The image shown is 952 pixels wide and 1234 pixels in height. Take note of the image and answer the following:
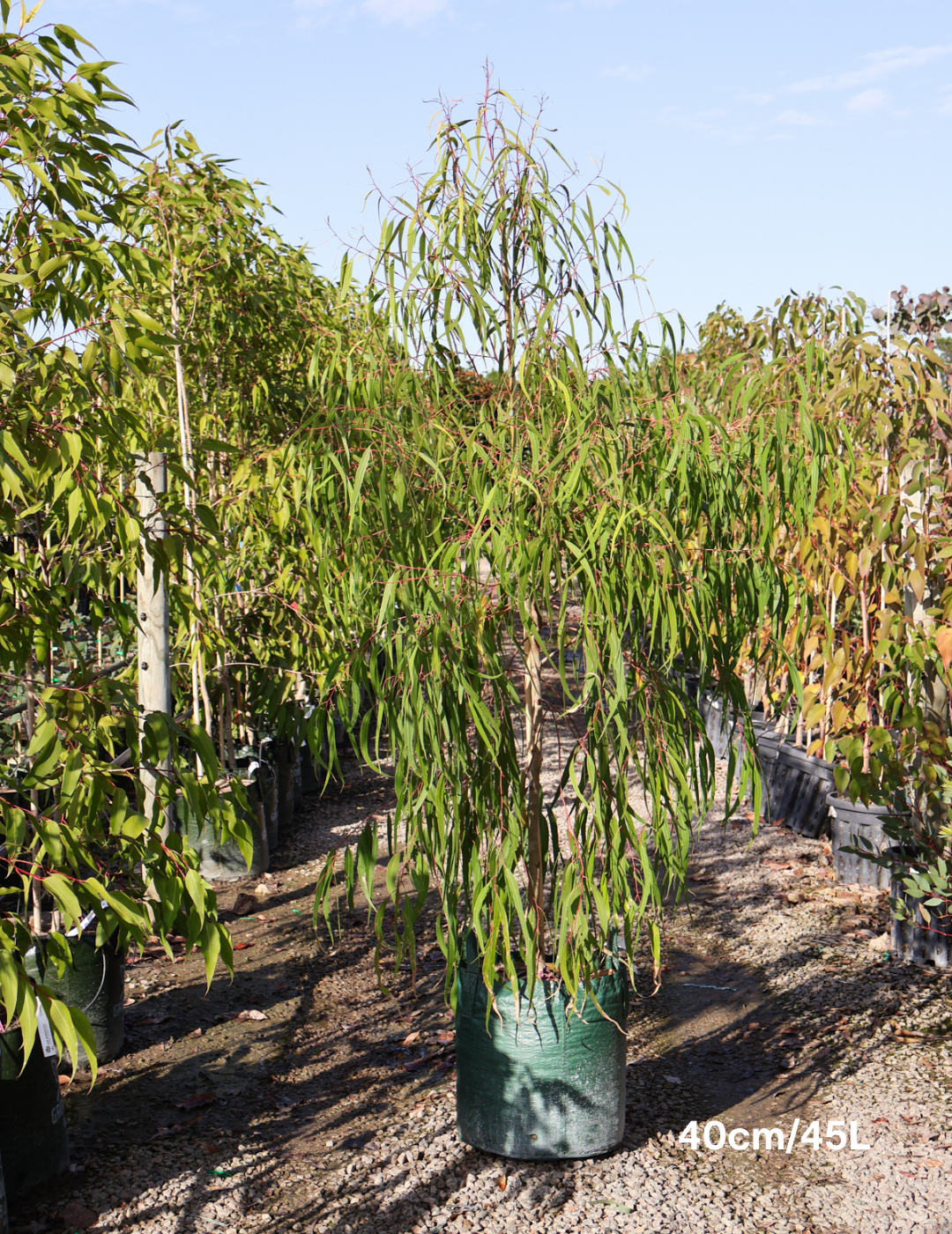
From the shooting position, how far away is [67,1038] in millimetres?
1464

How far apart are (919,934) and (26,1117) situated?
3.23m

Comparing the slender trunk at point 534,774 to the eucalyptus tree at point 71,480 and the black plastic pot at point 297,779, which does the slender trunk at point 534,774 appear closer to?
the eucalyptus tree at point 71,480

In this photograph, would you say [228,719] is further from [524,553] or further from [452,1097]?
[524,553]

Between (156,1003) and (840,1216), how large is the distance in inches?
95.8

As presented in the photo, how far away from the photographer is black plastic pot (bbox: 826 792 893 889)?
4.80m

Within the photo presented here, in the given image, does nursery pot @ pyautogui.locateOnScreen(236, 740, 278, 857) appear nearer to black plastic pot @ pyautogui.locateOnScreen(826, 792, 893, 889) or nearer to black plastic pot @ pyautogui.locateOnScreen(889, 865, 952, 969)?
black plastic pot @ pyautogui.locateOnScreen(826, 792, 893, 889)

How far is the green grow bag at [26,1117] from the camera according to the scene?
2.55 m

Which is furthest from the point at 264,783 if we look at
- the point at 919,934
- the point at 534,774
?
the point at 919,934

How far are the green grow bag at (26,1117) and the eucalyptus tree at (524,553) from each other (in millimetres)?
880

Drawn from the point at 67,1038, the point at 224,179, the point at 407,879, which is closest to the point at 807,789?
the point at 407,879

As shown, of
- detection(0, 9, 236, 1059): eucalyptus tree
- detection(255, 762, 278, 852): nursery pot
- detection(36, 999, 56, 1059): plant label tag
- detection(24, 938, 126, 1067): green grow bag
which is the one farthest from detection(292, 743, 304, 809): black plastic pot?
detection(0, 9, 236, 1059): eucalyptus tree

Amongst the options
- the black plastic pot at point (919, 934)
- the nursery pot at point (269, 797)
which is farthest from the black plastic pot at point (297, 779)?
the black plastic pot at point (919, 934)

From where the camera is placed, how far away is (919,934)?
411 centimetres

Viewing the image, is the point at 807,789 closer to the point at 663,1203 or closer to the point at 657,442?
the point at 663,1203
